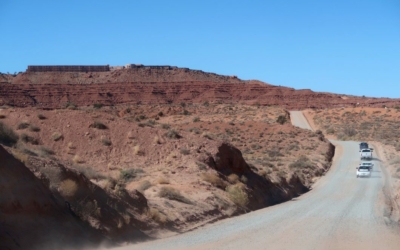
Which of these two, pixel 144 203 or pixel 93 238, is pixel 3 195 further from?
pixel 144 203

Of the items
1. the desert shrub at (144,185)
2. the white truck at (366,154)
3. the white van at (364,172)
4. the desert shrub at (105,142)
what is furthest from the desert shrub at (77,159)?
the white truck at (366,154)

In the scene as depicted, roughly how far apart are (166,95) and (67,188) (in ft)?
422

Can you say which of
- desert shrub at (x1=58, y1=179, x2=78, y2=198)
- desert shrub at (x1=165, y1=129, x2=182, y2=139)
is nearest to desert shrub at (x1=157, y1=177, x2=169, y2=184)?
desert shrub at (x1=165, y1=129, x2=182, y2=139)

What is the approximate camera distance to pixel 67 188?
15.4m

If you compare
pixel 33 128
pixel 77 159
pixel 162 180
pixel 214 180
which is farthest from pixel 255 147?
pixel 162 180

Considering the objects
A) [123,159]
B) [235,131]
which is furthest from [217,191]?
[235,131]

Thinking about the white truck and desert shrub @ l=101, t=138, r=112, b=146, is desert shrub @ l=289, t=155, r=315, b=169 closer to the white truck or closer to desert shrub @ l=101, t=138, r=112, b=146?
the white truck

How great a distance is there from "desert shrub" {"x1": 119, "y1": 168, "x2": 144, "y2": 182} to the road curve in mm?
5438

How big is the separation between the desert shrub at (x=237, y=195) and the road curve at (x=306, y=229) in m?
0.87

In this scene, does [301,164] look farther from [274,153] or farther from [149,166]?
[149,166]

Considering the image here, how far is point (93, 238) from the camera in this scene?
14383 millimetres

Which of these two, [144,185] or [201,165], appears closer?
[144,185]

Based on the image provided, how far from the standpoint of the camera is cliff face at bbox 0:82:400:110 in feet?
417

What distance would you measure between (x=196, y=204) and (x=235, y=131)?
174 ft
